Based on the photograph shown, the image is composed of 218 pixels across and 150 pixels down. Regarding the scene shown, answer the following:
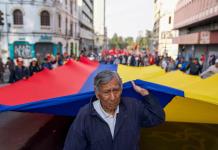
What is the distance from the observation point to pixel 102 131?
189 centimetres

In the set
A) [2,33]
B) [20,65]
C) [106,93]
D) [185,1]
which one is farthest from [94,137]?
[185,1]

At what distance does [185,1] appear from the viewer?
3291 centimetres

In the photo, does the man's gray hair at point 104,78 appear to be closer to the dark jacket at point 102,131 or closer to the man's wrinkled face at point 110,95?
the man's wrinkled face at point 110,95

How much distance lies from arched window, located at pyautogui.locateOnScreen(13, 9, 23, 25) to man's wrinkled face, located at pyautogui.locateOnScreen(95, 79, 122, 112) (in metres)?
27.2

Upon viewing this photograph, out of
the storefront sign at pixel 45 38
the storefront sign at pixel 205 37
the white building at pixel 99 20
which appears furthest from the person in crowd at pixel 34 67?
the white building at pixel 99 20

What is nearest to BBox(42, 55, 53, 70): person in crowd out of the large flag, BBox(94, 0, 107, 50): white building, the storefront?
the large flag

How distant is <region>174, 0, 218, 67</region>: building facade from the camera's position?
2309cm

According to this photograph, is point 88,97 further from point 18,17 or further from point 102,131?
point 18,17

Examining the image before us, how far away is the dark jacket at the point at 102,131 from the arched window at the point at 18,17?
27232mm

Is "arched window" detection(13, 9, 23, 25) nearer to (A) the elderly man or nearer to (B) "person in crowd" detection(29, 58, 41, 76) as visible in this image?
(B) "person in crowd" detection(29, 58, 41, 76)

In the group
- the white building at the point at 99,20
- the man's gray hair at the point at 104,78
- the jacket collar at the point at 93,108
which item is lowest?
the jacket collar at the point at 93,108

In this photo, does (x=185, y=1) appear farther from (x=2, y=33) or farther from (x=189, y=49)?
(x=2, y=33)

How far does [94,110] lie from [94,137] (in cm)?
20

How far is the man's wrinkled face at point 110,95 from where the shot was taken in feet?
6.44
